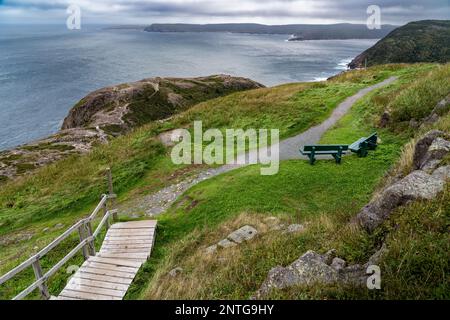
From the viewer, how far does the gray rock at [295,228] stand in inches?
385

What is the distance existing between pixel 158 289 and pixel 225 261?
6.15 feet

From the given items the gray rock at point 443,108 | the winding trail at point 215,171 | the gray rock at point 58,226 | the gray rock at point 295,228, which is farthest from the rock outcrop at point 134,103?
the gray rock at point 295,228

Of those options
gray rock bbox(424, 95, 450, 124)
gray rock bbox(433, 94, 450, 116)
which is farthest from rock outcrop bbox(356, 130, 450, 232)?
gray rock bbox(433, 94, 450, 116)

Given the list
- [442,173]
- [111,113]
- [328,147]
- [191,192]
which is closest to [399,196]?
[442,173]

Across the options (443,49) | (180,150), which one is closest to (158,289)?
(180,150)

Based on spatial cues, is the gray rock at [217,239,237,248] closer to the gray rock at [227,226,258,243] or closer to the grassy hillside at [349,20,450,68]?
the gray rock at [227,226,258,243]

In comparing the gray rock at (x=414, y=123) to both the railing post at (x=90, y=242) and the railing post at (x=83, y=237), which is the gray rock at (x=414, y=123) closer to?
the railing post at (x=90, y=242)

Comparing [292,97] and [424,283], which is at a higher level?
[292,97]

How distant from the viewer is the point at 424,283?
5.09m

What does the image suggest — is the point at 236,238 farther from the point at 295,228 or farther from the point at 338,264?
the point at 338,264

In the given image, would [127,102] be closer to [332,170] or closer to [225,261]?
[332,170]

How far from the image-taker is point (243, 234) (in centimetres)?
1116

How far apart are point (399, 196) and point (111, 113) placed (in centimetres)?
6368

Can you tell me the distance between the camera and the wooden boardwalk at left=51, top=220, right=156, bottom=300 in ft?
31.0
